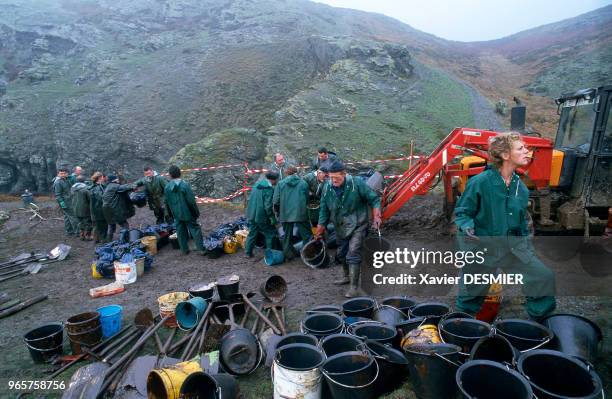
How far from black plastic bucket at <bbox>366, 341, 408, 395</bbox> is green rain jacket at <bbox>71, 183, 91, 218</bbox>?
8.68m

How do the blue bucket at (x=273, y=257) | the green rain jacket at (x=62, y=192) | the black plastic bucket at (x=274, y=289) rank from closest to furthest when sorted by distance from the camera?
the black plastic bucket at (x=274, y=289)
the blue bucket at (x=273, y=257)
the green rain jacket at (x=62, y=192)

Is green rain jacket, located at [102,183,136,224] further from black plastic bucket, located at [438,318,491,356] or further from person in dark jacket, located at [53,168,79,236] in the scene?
black plastic bucket, located at [438,318,491,356]

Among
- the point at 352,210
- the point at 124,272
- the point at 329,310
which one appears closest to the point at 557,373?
the point at 329,310

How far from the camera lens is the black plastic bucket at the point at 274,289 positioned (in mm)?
5424

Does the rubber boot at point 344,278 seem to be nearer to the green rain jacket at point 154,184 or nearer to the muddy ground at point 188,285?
the muddy ground at point 188,285

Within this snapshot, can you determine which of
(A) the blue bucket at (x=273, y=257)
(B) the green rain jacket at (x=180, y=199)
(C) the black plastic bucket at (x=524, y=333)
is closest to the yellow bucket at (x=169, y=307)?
(A) the blue bucket at (x=273, y=257)

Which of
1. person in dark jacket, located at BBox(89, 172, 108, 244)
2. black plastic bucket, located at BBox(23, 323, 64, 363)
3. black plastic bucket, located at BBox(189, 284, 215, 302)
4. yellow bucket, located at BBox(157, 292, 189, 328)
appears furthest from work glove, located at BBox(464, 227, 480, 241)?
person in dark jacket, located at BBox(89, 172, 108, 244)

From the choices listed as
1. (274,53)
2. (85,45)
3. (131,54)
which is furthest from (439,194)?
(85,45)

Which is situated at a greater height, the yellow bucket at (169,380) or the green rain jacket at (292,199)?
the green rain jacket at (292,199)

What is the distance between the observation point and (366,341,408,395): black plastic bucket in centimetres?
300

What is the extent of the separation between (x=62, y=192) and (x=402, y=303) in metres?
9.68

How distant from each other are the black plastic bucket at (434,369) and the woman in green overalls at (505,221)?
1163 millimetres

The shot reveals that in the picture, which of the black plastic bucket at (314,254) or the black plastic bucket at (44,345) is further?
the black plastic bucket at (314,254)

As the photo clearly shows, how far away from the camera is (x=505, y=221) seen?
350 centimetres
